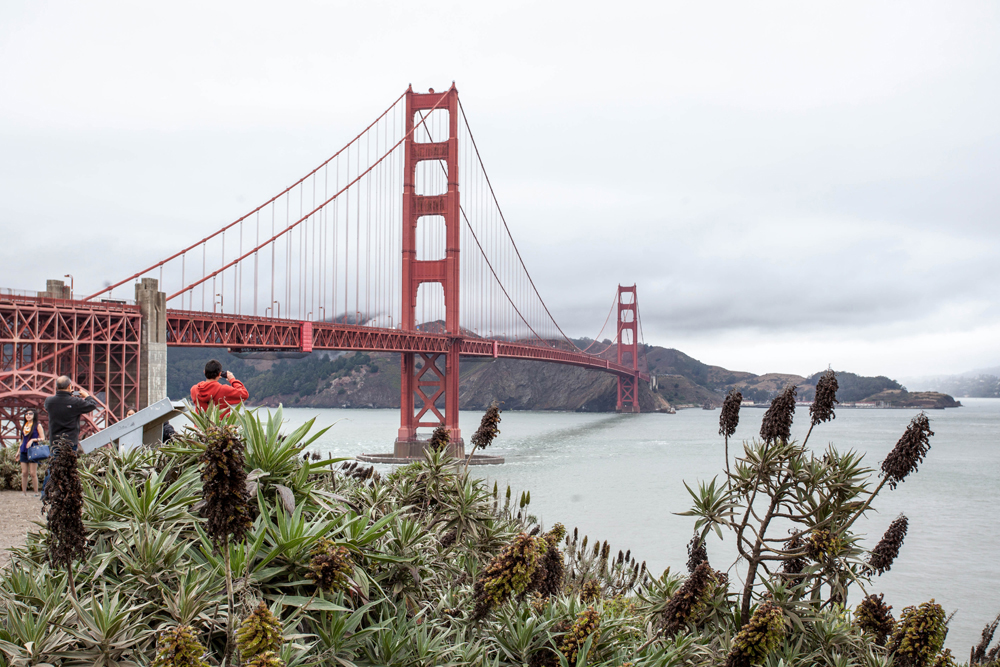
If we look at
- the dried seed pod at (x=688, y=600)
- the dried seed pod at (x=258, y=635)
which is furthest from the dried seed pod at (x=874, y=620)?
the dried seed pod at (x=258, y=635)

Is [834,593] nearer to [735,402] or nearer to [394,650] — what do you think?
[735,402]

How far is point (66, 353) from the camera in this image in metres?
18.8

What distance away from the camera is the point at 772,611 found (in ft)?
9.04

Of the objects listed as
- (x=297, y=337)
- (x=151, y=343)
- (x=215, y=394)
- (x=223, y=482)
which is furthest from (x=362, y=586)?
(x=297, y=337)

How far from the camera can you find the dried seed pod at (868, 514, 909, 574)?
382 centimetres

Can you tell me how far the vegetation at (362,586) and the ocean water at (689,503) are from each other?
0.57m

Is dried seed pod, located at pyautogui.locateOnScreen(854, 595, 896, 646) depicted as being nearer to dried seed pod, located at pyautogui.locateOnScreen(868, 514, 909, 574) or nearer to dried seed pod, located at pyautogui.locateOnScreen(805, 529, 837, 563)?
dried seed pod, located at pyautogui.locateOnScreen(868, 514, 909, 574)

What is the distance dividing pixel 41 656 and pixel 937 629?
142 inches

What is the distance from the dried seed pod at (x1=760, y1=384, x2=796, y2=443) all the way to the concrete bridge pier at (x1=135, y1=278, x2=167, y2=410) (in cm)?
1959

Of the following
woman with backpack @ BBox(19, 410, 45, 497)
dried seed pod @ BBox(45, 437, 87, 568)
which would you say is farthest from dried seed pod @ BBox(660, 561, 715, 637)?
woman with backpack @ BBox(19, 410, 45, 497)

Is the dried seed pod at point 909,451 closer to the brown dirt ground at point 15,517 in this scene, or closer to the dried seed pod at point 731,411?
the dried seed pod at point 731,411

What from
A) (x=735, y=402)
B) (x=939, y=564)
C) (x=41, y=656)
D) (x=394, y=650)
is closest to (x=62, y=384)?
(x=41, y=656)

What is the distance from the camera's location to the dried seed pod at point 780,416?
12.3 feet

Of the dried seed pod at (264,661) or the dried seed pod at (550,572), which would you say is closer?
the dried seed pod at (264,661)
